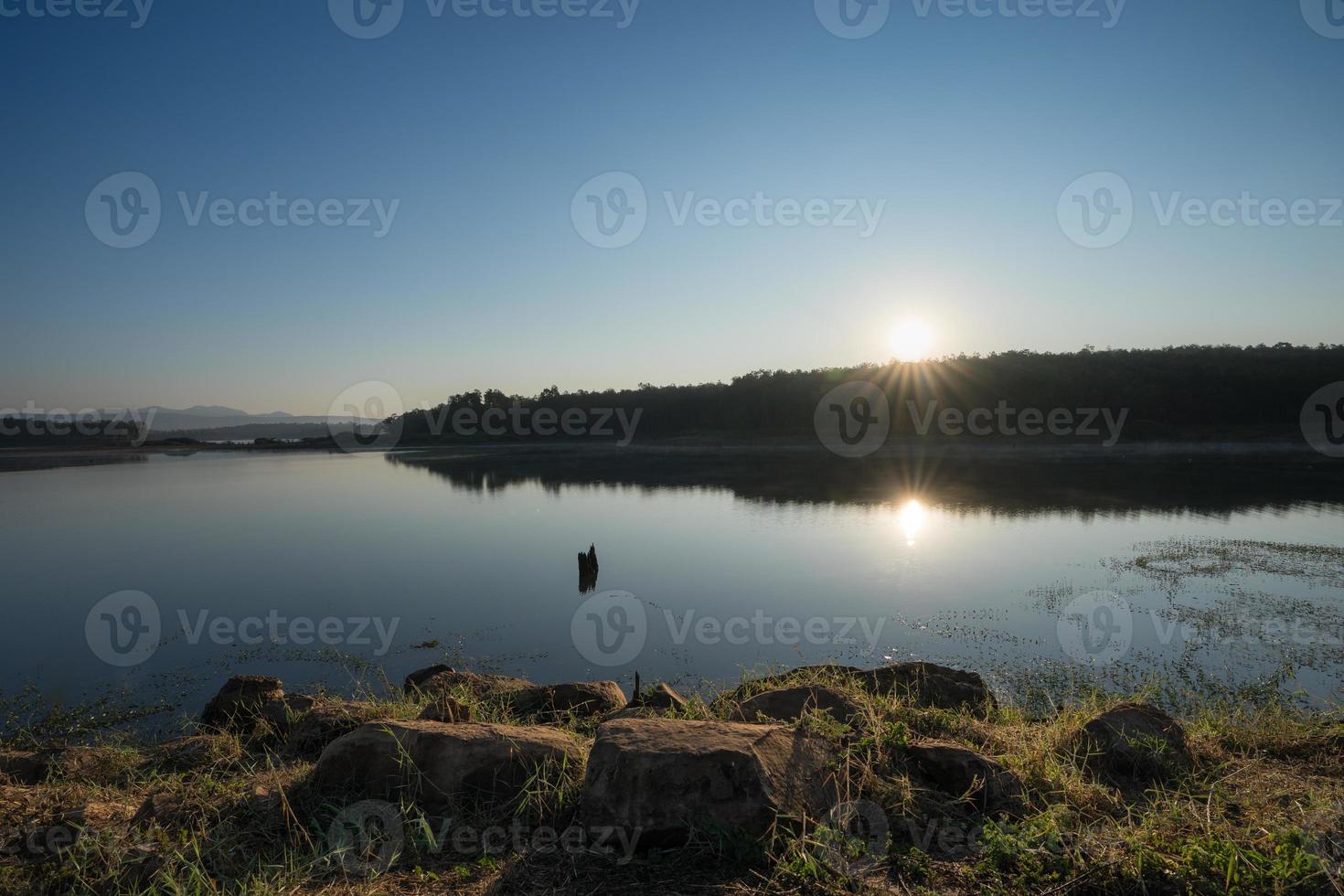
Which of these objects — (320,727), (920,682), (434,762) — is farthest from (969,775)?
(320,727)

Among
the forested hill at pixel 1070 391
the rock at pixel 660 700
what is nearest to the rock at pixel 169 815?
the rock at pixel 660 700

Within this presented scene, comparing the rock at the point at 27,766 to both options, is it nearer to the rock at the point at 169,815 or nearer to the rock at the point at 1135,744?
the rock at the point at 169,815

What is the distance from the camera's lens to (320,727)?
4633 millimetres

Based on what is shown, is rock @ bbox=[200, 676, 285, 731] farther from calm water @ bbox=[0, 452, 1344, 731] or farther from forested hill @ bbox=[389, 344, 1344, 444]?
forested hill @ bbox=[389, 344, 1344, 444]

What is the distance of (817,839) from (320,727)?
366 cm

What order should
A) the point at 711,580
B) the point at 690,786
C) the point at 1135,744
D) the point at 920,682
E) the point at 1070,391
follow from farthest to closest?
1. the point at 1070,391
2. the point at 711,580
3. the point at 920,682
4. the point at 1135,744
5. the point at 690,786

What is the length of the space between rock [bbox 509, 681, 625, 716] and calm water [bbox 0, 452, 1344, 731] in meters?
3.58

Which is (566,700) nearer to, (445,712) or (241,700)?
(445,712)

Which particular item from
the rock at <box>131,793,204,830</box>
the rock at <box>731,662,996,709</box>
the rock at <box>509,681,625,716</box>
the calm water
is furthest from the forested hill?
the rock at <box>131,793,204,830</box>

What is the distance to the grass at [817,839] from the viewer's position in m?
2.53

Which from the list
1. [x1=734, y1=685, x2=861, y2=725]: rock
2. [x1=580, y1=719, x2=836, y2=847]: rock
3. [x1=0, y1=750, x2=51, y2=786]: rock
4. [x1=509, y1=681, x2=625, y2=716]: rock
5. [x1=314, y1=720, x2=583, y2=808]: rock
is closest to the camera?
[x1=580, y1=719, x2=836, y2=847]: rock

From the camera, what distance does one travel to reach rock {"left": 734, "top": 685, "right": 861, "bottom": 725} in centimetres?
425

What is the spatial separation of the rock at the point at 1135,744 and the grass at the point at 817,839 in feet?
0.10

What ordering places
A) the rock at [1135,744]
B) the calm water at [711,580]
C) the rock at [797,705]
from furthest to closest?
the calm water at [711,580] → the rock at [797,705] → the rock at [1135,744]
